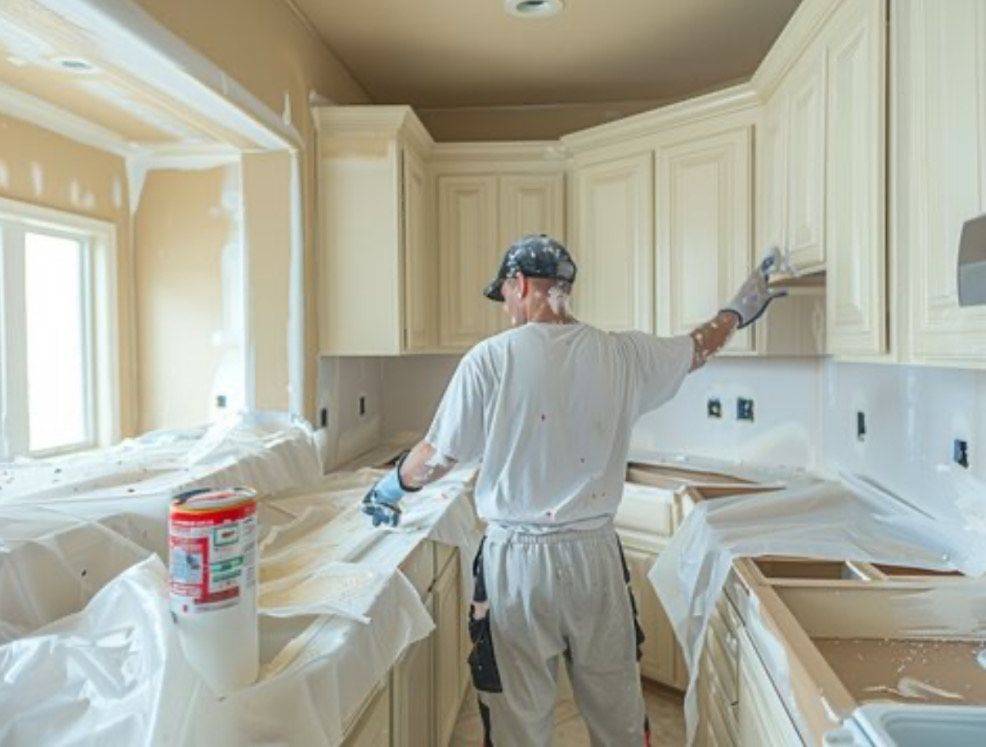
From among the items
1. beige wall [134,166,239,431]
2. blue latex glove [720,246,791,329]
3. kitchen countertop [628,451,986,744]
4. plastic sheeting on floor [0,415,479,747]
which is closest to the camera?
plastic sheeting on floor [0,415,479,747]

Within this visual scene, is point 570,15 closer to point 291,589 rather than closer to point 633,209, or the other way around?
point 633,209

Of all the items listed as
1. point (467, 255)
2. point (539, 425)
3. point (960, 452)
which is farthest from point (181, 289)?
point (960, 452)

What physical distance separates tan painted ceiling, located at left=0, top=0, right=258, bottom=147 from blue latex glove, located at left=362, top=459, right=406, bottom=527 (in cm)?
121

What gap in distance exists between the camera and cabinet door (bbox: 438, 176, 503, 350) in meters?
3.30

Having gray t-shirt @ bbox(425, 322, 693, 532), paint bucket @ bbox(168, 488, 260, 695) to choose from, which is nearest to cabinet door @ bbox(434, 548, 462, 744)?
gray t-shirt @ bbox(425, 322, 693, 532)

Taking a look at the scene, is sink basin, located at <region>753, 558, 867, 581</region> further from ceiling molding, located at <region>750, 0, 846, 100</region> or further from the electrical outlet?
ceiling molding, located at <region>750, 0, 846, 100</region>

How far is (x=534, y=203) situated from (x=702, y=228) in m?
0.83

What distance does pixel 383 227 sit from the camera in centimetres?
281

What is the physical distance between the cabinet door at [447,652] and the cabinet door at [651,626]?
726 mm

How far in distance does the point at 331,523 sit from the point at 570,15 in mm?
2001

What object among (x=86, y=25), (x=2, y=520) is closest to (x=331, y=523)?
(x=2, y=520)

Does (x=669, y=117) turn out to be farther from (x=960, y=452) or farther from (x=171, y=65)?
(x=171, y=65)

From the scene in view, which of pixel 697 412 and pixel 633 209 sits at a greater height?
pixel 633 209

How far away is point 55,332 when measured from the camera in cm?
285
